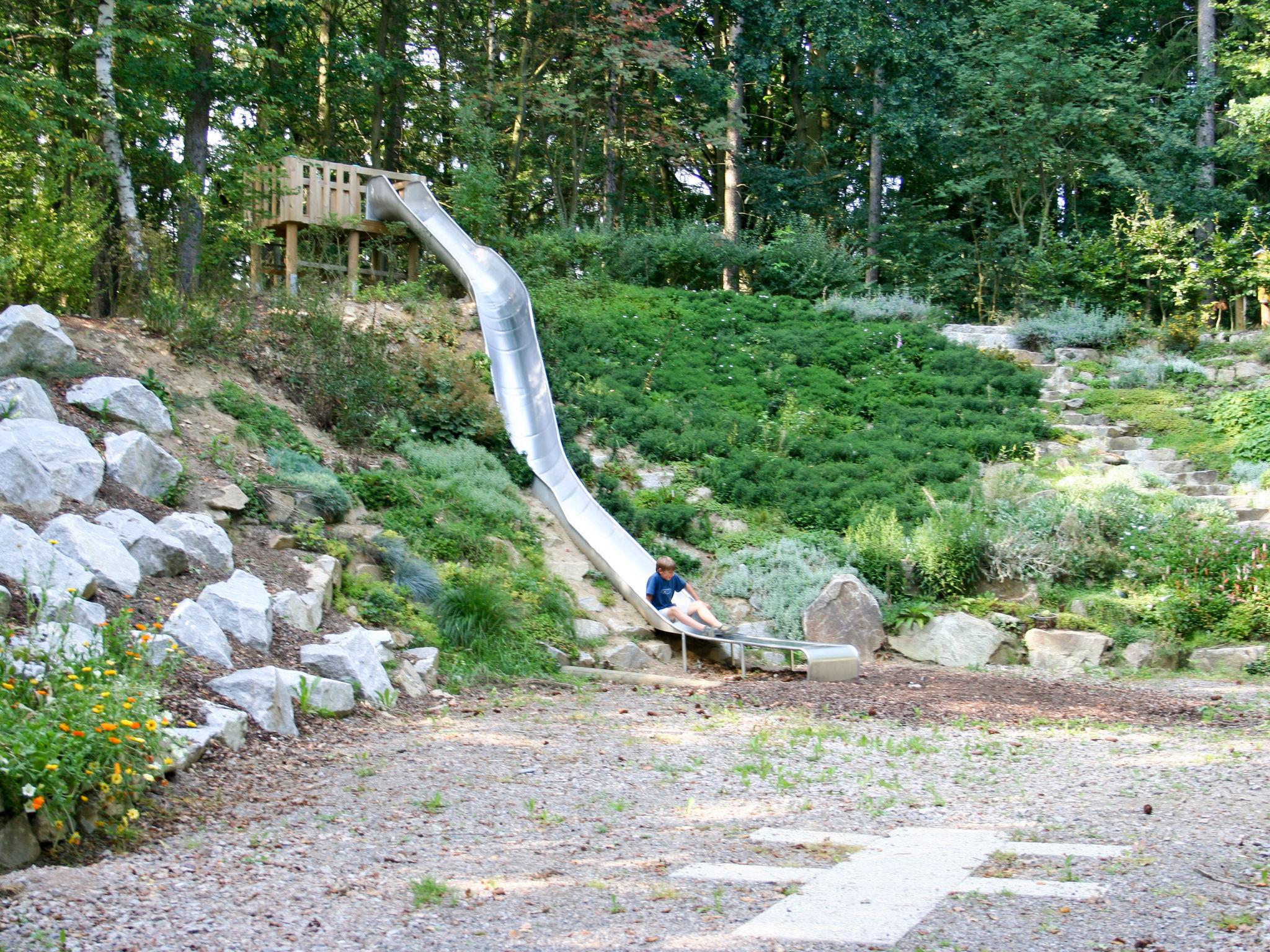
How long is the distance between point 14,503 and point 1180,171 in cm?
2115

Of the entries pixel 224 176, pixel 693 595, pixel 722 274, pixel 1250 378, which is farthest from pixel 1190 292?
pixel 224 176

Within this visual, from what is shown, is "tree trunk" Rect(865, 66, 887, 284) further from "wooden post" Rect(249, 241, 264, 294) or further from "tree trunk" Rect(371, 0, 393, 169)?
"wooden post" Rect(249, 241, 264, 294)

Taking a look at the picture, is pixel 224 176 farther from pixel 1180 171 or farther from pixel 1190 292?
pixel 1180 171

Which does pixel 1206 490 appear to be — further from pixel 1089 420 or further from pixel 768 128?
pixel 768 128

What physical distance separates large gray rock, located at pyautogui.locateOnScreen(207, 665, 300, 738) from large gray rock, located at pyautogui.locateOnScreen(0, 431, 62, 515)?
174cm

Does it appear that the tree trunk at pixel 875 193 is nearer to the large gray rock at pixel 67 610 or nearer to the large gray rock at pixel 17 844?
the large gray rock at pixel 67 610

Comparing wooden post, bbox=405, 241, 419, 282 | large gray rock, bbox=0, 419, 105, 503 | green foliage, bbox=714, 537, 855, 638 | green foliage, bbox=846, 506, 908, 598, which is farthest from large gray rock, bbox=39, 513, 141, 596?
wooden post, bbox=405, 241, 419, 282

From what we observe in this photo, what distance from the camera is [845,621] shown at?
991cm

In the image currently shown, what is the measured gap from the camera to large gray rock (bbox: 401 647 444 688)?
7.59 m

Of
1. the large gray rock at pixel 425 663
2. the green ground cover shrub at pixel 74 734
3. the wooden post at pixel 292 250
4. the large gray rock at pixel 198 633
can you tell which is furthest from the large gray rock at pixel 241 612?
the wooden post at pixel 292 250

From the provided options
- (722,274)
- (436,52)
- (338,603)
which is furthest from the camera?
(436,52)

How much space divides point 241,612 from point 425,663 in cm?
148

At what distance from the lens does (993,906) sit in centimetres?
360

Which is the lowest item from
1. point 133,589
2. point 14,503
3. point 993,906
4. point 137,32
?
point 993,906
